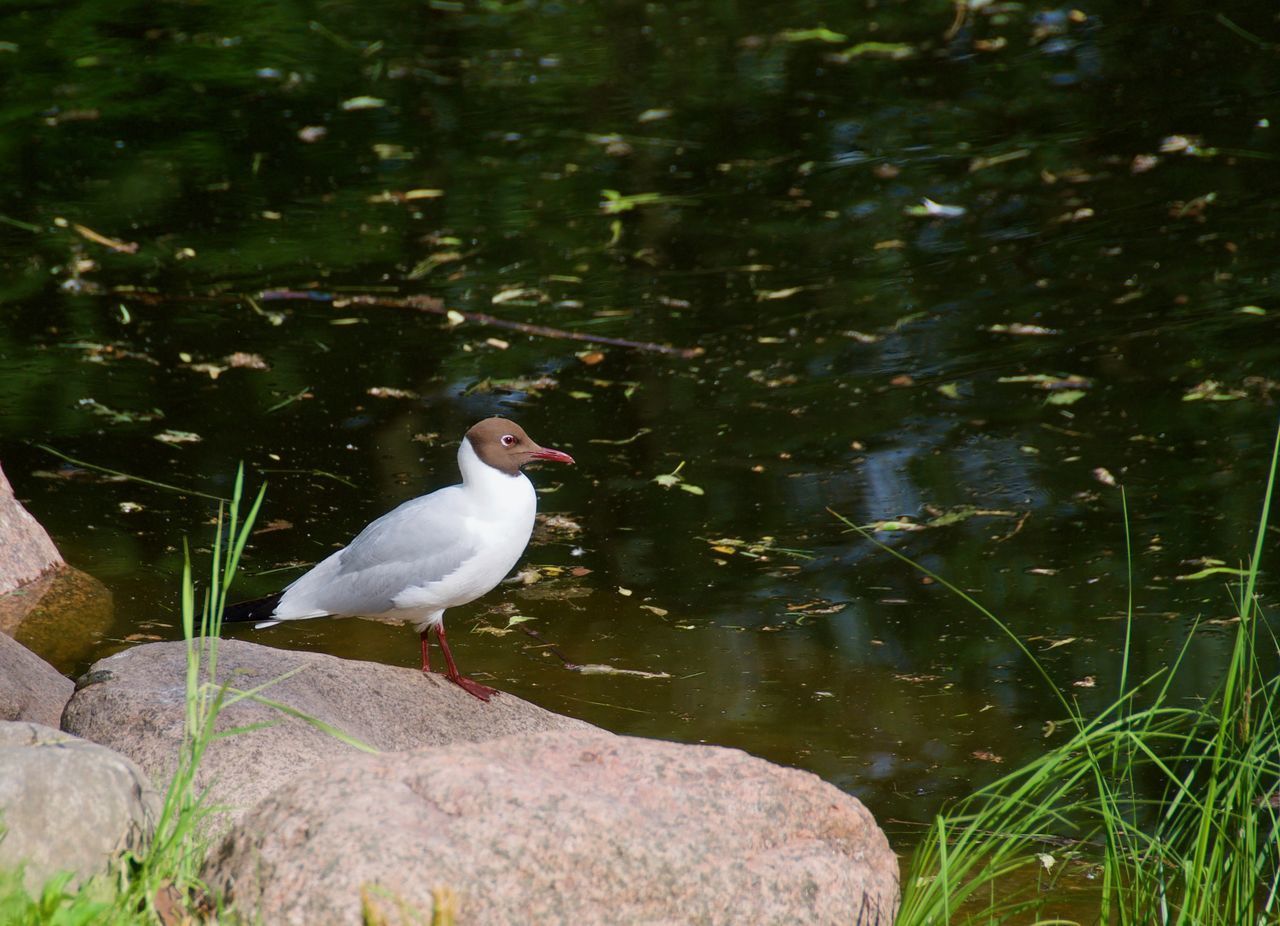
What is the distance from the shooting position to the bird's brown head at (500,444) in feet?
15.6

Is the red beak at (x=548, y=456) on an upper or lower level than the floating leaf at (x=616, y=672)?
upper

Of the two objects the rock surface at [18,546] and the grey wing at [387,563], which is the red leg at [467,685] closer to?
the grey wing at [387,563]

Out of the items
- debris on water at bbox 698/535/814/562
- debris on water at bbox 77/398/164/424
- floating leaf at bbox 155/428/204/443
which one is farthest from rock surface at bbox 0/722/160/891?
debris on water at bbox 77/398/164/424

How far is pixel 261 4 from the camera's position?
13.0m

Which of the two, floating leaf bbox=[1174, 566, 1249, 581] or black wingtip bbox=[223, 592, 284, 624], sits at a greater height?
black wingtip bbox=[223, 592, 284, 624]

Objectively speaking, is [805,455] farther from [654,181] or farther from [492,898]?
[492,898]

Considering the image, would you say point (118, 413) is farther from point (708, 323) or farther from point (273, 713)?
point (273, 713)

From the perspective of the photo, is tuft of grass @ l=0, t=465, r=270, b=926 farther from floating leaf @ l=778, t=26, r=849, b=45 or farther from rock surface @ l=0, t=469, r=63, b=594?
floating leaf @ l=778, t=26, r=849, b=45

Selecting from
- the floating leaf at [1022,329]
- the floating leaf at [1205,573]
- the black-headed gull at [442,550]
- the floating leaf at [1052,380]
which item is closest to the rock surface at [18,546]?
the black-headed gull at [442,550]

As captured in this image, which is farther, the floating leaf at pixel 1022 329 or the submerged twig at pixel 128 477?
the floating leaf at pixel 1022 329

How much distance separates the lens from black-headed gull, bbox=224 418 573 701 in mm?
4688

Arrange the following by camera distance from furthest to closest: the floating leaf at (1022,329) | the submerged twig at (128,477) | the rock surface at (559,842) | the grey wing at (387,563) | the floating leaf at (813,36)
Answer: the floating leaf at (813,36)
the floating leaf at (1022,329)
the submerged twig at (128,477)
the grey wing at (387,563)
the rock surface at (559,842)

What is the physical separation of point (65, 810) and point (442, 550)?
1922 millimetres

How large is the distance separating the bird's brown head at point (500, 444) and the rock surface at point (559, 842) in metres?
1.58
